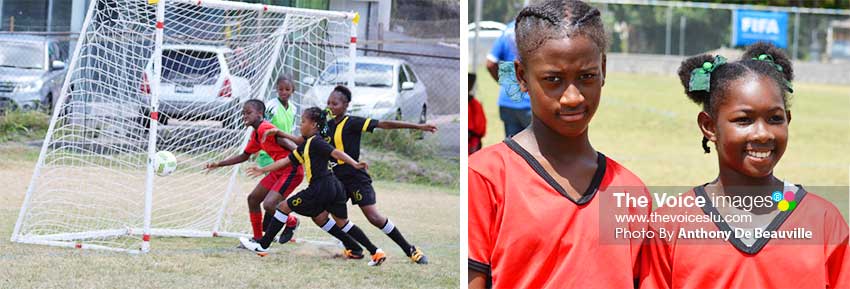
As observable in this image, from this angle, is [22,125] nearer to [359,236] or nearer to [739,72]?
[359,236]

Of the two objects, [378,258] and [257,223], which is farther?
[257,223]

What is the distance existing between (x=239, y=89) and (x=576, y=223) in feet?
16.6

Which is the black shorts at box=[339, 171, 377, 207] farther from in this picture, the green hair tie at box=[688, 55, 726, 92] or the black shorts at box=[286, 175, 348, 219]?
the green hair tie at box=[688, 55, 726, 92]

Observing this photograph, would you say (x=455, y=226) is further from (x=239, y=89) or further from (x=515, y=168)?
(x=515, y=168)

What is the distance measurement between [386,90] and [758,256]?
683 centimetres

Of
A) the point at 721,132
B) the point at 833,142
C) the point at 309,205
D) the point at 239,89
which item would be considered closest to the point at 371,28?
the point at 239,89

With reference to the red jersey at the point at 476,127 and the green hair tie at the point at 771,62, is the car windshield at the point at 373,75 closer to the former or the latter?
the red jersey at the point at 476,127

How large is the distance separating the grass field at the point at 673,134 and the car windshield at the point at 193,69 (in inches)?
124

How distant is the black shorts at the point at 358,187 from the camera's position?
6426mm

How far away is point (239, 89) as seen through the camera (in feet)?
24.2

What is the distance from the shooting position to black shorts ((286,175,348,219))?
6070 millimetres

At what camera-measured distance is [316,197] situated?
19.9 ft

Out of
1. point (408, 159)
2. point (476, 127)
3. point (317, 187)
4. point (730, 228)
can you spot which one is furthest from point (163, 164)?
point (730, 228)

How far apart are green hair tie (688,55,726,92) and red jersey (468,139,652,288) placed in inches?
14.7
